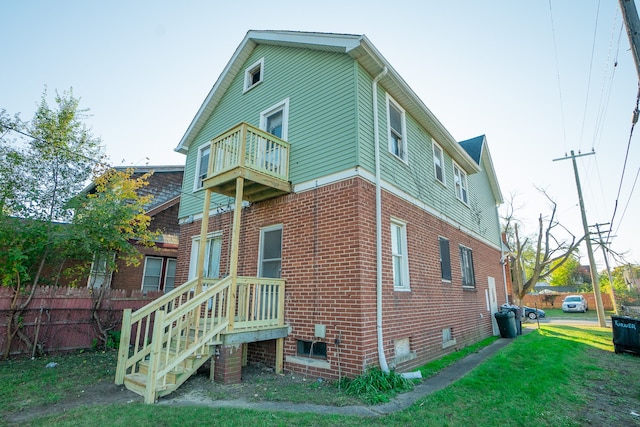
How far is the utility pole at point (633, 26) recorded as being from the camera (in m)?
4.79

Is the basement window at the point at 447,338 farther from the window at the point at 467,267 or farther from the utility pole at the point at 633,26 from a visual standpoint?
the utility pole at the point at 633,26

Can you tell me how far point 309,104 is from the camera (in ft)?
26.2

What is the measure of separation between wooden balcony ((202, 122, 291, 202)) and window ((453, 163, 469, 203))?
7343mm

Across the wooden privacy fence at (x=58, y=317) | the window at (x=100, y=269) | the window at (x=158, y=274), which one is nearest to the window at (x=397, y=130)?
the window at (x=100, y=269)

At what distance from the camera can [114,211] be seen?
384 inches

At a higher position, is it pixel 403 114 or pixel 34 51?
pixel 34 51

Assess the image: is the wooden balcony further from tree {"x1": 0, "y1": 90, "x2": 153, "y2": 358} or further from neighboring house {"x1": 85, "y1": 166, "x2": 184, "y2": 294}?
neighboring house {"x1": 85, "y1": 166, "x2": 184, "y2": 294}

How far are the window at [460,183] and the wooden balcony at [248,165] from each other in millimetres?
7343

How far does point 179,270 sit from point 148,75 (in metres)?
5.88

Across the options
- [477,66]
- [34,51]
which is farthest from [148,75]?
[477,66]

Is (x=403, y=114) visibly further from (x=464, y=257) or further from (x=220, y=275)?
(x=220, y=275)

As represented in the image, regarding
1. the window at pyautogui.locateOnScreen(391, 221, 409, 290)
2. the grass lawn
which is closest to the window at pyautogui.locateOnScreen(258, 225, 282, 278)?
the window at pyautogui.locateOnScreen(391, 221, 409, 290)

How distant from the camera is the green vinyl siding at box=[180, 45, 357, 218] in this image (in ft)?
23.2

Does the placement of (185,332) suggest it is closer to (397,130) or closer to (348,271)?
(348,271)
